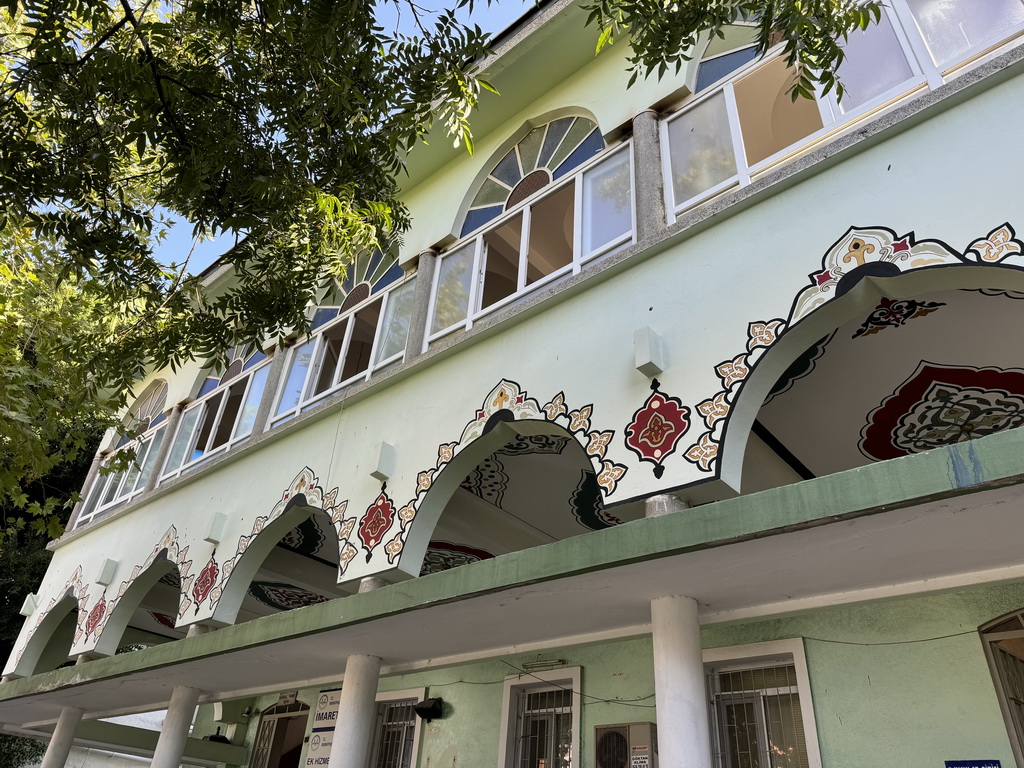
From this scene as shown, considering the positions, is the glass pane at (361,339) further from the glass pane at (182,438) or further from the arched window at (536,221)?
the glass pane at (182,438)

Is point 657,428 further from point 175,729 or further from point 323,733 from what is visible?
point 175,729

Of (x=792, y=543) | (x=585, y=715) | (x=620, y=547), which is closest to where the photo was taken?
(x=792, y=543)

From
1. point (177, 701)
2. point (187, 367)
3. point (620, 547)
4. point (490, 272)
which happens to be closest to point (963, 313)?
point (620, 547)

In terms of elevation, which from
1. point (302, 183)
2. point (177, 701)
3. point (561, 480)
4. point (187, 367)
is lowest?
point (177, 701)

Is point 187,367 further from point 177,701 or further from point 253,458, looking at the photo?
point 177,701

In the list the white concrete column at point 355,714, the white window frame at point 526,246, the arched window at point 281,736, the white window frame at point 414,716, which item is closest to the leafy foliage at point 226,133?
the white window frame at point 526,246

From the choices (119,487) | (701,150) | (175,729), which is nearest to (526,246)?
(701,150)

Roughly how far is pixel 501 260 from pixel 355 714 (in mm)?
4133

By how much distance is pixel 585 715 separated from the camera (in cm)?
668

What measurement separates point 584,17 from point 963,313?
164 inches

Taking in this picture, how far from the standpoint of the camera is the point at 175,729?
23.0 ft

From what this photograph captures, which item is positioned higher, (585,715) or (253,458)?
(253,458)

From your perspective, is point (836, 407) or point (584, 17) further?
point (584, 17)

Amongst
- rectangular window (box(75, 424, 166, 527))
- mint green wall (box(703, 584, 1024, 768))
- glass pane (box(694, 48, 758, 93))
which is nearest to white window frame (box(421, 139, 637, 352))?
glass pane (box(694, 48, 758, 93))
